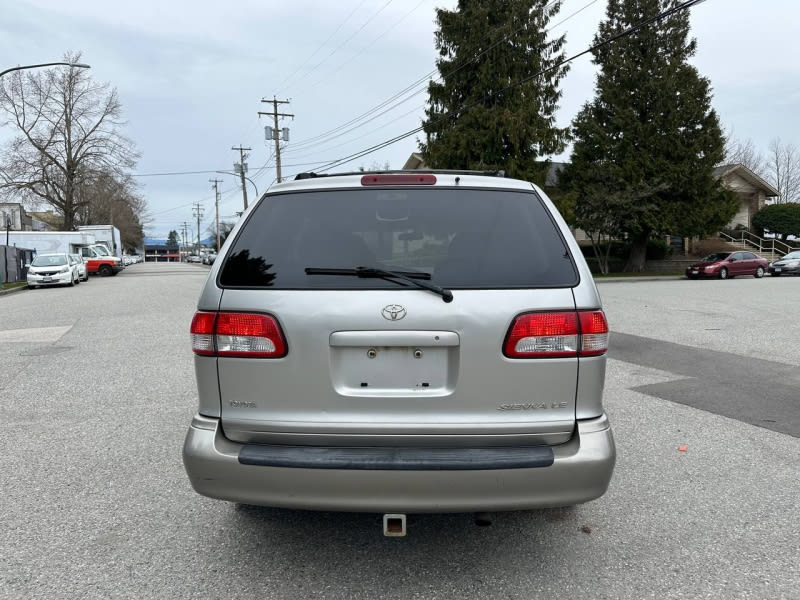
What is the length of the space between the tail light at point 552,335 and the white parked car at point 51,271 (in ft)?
91.3

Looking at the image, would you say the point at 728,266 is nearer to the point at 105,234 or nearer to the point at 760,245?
the point at 760,245

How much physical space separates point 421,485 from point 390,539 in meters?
0.86

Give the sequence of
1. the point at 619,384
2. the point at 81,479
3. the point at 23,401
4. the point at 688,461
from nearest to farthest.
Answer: the point at 81,479
the point at 688,461
the point at 23,401
the point at 619,384

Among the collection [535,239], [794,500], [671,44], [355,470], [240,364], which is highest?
[671,44]

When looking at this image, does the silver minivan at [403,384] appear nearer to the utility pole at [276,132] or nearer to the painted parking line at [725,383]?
the painted parking line at [725,383]

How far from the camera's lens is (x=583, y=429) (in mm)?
2496

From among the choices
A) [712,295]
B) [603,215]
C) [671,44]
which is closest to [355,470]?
[712,295]

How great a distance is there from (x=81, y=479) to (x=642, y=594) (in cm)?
341

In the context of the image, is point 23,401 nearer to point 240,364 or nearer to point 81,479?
point 81,479

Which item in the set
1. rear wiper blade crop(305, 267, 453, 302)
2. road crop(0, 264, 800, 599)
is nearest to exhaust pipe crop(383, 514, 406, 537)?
road crop(0, 264, 800, 599)

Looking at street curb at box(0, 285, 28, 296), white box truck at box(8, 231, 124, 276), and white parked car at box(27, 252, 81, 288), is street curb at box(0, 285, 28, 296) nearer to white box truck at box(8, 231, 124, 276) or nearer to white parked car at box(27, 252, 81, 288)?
white parked car at box(27, 252, 81, 288)

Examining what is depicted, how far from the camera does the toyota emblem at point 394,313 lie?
242cm

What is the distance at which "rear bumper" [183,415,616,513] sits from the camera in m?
2.35

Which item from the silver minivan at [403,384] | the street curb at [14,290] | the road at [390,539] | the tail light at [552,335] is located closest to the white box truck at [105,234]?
the street curb at [14,290]
